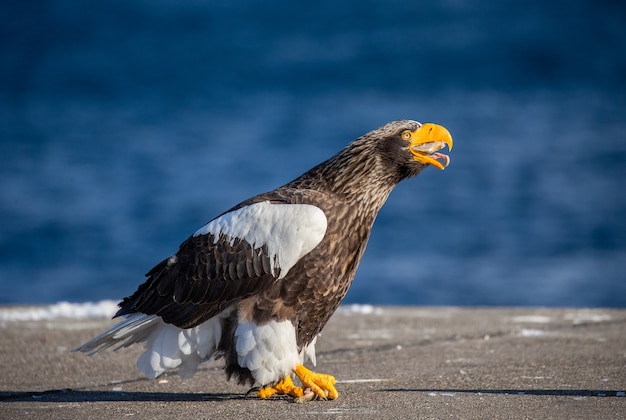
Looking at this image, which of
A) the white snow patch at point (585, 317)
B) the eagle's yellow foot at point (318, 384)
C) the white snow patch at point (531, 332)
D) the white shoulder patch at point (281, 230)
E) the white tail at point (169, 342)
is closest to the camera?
the white shoulder patch at point (281, 230)

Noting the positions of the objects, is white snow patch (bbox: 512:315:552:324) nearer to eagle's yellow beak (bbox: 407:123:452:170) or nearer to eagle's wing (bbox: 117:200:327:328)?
eagle's yellow beak (bbox: 407:123:452:170)

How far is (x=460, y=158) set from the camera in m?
28.2

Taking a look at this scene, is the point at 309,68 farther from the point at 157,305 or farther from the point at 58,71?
the point at 157,305

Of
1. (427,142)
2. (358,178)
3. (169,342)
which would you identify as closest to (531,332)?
(427,142)

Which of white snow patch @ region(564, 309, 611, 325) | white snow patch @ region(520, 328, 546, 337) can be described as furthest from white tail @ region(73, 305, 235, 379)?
white snow patch @ region(564, 309, 611, 325)

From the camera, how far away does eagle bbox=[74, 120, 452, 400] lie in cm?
555

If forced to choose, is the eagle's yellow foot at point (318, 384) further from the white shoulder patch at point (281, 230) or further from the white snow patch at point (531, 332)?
the white snow patch at point (531, 332)

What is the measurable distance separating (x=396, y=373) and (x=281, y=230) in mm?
1369

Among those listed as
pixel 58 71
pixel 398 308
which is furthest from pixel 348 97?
pixel 398 308

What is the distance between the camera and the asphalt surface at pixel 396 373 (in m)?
5.38

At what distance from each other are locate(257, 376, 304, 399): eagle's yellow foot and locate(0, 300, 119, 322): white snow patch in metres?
3.27

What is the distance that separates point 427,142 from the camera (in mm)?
5938

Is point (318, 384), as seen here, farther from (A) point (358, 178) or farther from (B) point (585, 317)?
(B) point (585, 317)

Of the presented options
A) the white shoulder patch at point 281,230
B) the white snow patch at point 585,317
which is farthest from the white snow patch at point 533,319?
the white shoulder patch at point 281,230
